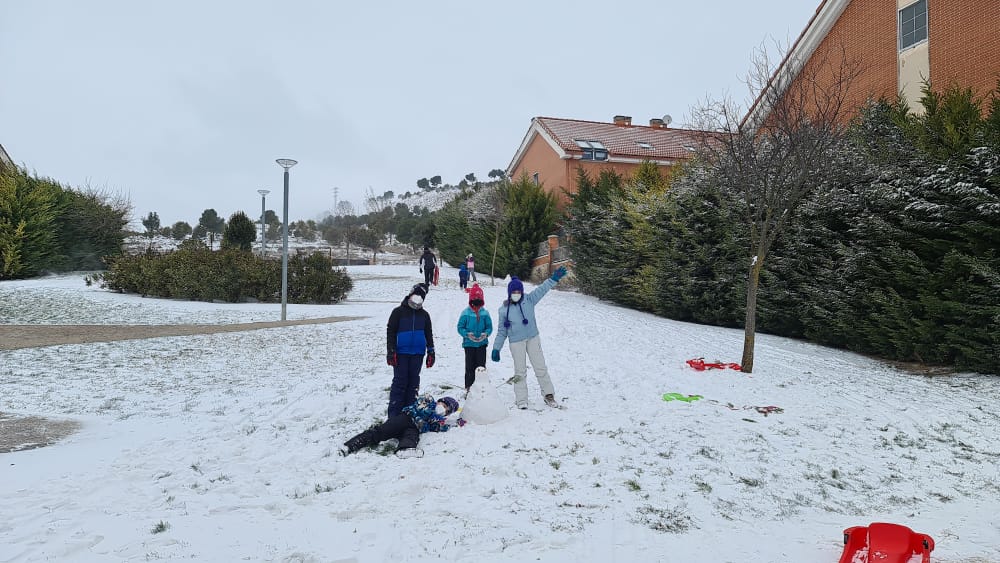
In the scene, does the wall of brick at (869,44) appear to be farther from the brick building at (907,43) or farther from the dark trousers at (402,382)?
the dark trousers at (402,382)

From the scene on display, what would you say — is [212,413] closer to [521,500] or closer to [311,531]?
[311,531]

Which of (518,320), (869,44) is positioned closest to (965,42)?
(869,44)

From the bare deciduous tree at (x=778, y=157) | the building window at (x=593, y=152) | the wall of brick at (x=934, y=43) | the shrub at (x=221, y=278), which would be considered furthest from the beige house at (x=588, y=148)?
the bare deciduous tree at (x=778, y=157)

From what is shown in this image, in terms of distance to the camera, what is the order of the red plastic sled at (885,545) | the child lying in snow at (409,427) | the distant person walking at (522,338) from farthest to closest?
the distant person walking at (522,338)
the child lying in snow at (409,427)
the red plastic sled at (885,545)

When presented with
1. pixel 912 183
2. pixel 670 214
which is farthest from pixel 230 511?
pixel 670 214

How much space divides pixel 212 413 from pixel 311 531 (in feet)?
11.8

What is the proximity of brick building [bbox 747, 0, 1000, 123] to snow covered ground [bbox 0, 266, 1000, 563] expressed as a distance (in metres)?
6.02

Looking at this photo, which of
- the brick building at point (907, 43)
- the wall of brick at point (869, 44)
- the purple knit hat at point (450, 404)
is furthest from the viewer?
the wall of brick at point (869, 44)

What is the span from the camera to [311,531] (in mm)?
3891

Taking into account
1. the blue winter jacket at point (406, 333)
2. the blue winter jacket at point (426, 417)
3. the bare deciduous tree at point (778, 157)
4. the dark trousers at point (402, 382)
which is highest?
the bare deciduous tree at point (778, 157)

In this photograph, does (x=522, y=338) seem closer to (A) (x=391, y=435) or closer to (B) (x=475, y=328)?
(B) (x=475, y=328)

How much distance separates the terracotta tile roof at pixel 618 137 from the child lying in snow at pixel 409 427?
24.0 metres

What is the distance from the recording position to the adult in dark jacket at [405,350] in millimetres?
6242

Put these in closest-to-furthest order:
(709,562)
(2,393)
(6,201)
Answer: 1. (709,562)
2. (2,393)
3. (6,201)
